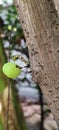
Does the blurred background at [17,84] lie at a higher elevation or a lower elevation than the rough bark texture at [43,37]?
lower

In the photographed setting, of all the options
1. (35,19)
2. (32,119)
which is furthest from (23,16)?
(32,119)

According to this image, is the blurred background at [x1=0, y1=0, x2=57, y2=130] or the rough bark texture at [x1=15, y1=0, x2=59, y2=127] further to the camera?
the blurred background at [x1=0, y1=0, x2=57, y2=130]

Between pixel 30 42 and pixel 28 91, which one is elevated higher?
pixel 30 42

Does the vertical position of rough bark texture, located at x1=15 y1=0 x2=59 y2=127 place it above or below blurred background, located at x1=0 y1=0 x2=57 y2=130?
above

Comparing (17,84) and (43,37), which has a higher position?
(43,37)

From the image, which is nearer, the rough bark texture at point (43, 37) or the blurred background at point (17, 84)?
the rough bark texture at point (43, 37)

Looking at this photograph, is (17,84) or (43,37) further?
(17,84)

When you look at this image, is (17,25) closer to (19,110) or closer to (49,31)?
(19,110)

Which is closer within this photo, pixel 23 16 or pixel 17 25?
pixel 23 16
